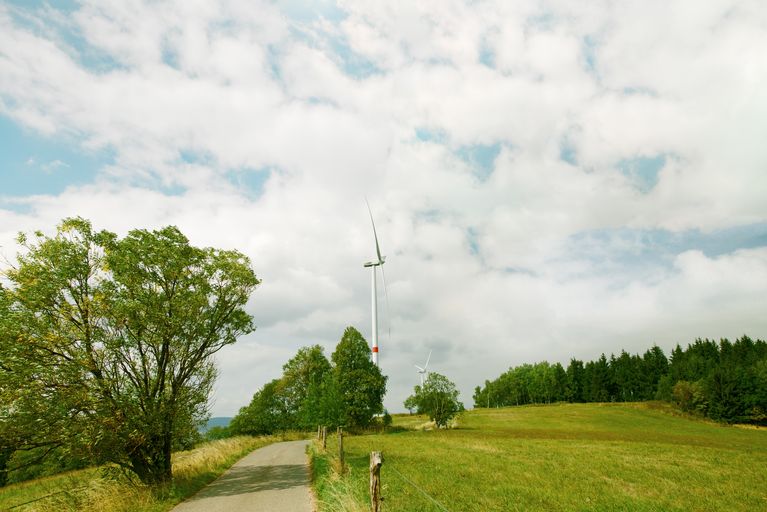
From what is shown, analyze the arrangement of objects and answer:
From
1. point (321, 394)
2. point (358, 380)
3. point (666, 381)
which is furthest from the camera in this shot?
point (666, 381)

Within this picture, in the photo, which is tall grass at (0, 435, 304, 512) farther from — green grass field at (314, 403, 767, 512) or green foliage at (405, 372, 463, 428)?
green foliage at (405, 372, 463, 428)

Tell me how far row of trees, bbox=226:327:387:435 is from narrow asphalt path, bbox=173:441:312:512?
42.1 ft

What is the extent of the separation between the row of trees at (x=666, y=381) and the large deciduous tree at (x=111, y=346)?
4294 inches

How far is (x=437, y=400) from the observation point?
257 feet

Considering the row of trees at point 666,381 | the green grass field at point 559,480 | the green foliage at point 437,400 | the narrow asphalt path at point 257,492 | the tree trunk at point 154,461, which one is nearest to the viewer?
the narrow asphalt path at point 257,492

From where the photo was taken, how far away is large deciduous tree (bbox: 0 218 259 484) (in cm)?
1736

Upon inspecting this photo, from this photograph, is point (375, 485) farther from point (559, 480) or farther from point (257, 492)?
point (559, 480)

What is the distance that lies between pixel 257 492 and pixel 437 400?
63.5 metres

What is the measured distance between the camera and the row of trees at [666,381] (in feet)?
291

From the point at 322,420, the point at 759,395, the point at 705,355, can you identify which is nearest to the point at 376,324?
the point at 322,420

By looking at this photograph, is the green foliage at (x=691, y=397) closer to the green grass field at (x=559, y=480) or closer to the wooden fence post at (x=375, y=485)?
the green grass field at (x=559, y=480)

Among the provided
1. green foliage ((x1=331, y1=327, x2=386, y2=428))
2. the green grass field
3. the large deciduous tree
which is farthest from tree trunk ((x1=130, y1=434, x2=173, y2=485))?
green foliage ((x1=331, y1=327, x2=386, y2=428))

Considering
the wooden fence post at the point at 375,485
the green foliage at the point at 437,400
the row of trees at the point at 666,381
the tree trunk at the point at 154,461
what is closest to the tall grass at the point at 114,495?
the tree trunk at the point at 154,461

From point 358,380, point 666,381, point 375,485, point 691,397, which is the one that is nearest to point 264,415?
point 358,380
